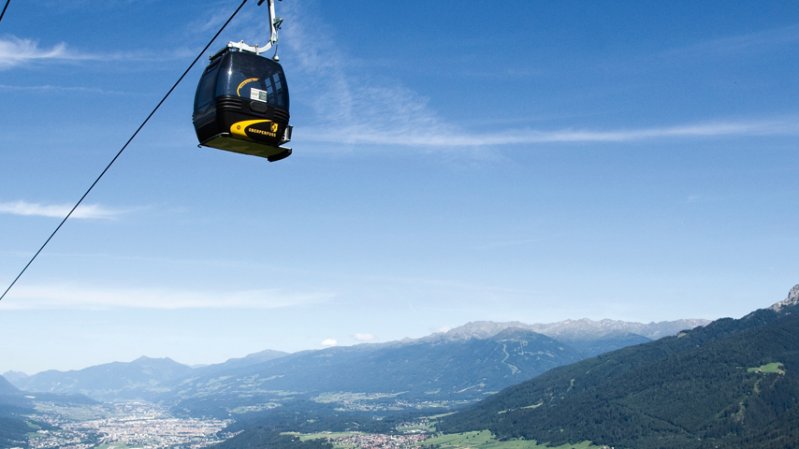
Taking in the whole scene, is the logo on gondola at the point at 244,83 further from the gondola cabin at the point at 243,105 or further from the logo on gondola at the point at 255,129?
the logo on gondola at the point at 255,129

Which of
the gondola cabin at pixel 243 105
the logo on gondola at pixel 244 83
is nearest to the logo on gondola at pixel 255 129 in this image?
the gondola cabin at pixel 243 105

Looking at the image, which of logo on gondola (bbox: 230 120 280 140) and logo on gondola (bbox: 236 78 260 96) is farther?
logo on gondola (bbox: 236 78 260 96)

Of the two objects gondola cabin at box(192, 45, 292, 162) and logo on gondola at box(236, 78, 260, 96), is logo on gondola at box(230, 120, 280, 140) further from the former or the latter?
logo on gondola at box(236, 78, 260, 96)

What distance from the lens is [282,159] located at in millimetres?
16438

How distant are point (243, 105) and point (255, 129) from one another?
622 mm

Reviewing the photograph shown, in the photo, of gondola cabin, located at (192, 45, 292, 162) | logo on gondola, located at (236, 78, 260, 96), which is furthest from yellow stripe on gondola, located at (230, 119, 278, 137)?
logo on gondola, located at (236, 78, 260, 96)

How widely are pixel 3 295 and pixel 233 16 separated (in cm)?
1580

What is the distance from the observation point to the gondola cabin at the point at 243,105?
50.5 feet

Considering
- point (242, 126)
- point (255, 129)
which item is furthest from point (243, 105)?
point (255, 129)

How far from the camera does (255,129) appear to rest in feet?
51.0

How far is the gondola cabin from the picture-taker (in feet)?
50.5

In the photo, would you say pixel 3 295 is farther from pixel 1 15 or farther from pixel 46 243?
pixel 1 15

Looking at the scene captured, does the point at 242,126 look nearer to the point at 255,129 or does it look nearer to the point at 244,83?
the point at 255,129

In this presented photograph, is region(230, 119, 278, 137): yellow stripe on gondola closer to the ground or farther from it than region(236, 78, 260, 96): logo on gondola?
closer to the ground
